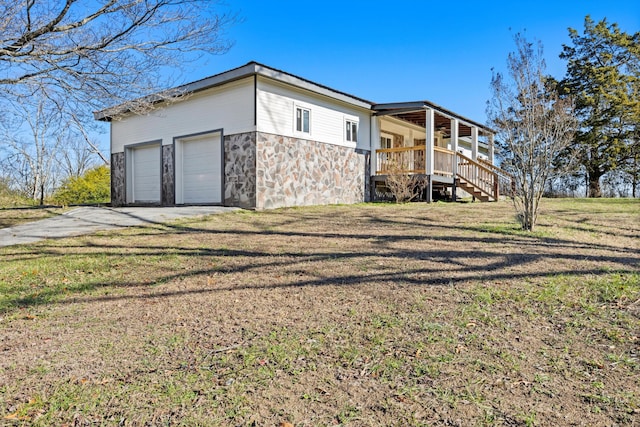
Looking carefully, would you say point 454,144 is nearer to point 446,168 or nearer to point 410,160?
point 446,168

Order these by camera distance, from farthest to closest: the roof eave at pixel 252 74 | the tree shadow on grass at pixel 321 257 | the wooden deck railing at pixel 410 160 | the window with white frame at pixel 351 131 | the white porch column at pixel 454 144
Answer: the white porch column at pixel 454 144
the wooden deck railing at pixel 410 160
the window with white frame at pixel 351 131
the roof eave at pixel 252 74
the tree shadow on grass at pixel 321 257

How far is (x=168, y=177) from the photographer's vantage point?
13469 millimetres

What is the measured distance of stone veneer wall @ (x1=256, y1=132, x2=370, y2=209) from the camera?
11.2 meters

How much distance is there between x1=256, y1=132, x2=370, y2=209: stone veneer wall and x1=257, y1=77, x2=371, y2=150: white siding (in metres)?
0.23

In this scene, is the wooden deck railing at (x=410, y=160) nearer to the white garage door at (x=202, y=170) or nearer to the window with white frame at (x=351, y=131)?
the window with white frame at (x=351, y=131)

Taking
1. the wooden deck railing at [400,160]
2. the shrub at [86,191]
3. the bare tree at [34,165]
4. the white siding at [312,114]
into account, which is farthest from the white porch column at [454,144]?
the bare tree at [34,165]

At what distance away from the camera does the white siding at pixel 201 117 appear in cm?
1121

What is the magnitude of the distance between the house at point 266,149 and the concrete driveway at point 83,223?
1734mm

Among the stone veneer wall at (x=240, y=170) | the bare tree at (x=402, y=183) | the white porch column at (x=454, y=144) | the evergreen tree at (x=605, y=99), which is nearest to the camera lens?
the stone veneer wall at (x=240, y=170)

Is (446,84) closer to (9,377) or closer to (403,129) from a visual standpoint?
(403,129)

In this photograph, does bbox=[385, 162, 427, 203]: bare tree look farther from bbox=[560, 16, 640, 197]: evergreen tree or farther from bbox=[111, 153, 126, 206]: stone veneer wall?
bbox=[560, 16, 640, 197]: evergreen tree

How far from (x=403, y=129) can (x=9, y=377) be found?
17859 mm

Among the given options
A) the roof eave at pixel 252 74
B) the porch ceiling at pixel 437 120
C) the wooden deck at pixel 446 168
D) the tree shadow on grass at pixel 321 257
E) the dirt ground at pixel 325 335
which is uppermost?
the porch ceiling at pixel 437 120

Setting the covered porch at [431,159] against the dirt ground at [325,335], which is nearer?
the dirt ground at [325,335]
